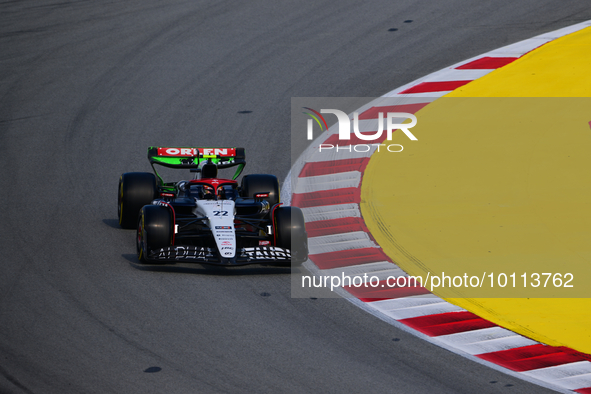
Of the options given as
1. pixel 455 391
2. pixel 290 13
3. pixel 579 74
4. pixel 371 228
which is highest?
pixel 290 13

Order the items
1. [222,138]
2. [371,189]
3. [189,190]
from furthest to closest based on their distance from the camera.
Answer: [222,138] < [371,189] < [189,190]

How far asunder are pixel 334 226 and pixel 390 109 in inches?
196

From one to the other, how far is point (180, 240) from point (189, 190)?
3.08 ft

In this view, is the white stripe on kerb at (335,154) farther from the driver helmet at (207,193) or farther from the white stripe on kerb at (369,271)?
the white stripe on kerb at (369,271)

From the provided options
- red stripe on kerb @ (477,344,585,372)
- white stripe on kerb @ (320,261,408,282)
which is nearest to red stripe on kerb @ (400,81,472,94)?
white stripe on kerb @ (320,261,408,282)

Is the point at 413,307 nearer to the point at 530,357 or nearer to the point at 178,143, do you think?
the point at 530,357

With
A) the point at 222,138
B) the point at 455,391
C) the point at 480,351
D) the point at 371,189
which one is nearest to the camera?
the point at 455,391

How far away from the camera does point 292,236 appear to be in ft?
33.4

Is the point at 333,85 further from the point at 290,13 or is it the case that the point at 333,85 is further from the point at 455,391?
the point at 455,391

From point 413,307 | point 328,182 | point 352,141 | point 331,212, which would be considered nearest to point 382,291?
point 413,307

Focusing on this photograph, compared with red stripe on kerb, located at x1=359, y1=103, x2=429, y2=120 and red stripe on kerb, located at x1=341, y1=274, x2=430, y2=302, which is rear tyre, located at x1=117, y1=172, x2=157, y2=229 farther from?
red stripe on kerb, located at x1=359, y1=103, x2=429, y2=120

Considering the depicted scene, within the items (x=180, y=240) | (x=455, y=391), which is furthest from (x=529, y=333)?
(x=180, y=240)

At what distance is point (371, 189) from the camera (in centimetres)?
1309

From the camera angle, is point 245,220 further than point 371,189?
No
